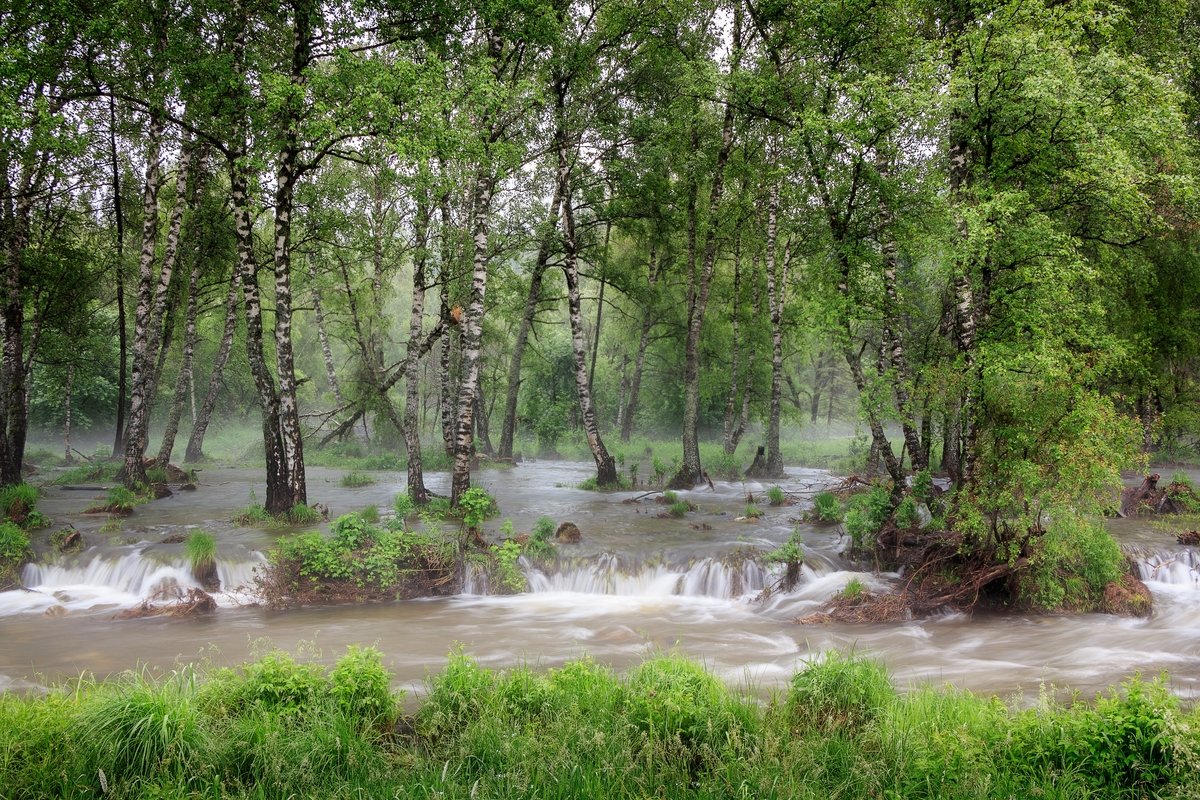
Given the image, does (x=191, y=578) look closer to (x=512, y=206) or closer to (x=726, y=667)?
(x=726, y=667)

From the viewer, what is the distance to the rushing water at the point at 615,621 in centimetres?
955

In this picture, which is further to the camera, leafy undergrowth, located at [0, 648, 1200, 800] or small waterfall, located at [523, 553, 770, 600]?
small waterfall, located at [523, 553, 770, 600]

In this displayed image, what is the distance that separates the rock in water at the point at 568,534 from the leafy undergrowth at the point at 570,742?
876cm

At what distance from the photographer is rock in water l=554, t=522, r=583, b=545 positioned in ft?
51.4

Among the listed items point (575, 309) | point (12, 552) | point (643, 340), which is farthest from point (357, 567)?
point (643, 340)

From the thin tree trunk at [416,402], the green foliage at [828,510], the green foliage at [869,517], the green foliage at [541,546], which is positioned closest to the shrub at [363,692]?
the green foliage at [541,546]

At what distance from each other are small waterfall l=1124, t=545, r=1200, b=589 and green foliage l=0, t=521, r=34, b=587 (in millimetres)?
22147

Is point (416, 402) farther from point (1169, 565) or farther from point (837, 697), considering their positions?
point (1169, 565)

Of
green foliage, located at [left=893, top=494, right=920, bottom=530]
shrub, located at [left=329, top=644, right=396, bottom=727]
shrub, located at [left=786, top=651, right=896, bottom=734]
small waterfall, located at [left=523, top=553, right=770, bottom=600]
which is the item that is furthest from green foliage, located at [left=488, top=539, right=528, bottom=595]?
green foliage, located at [left=893, top=494, right=920, bottom=530]

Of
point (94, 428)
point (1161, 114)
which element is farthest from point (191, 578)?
point (94, 428)

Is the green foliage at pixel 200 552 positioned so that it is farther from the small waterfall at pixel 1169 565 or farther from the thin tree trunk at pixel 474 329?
the small waterfall at pixel 1169 565

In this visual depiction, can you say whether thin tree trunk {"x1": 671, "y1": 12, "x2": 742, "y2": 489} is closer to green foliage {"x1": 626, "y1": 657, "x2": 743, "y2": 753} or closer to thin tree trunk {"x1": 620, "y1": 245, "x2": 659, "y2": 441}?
thin tree trunk {"x1": 620, "y1": 245, "x2": 659, "y2": 441}

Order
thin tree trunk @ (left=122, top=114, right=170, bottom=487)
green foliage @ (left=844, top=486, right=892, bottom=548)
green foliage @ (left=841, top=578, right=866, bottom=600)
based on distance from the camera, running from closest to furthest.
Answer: green foliage @ (left=841, top=578, right=866, bottom=600) < green foliage @ (left=844, top=486, right=892, bottom=548) < thin tree trunk @ (left=122, top=114, right=170, bottom=487)

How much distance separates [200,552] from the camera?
1322cm
